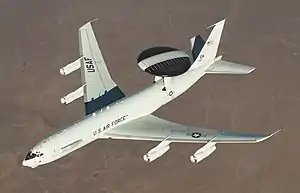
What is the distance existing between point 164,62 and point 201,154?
7926 mm

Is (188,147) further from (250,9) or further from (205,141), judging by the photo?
(250,9)

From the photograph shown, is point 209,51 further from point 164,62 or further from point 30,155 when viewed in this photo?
point 30,155

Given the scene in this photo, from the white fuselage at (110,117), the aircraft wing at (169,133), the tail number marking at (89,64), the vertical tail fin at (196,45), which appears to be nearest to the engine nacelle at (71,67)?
the tail number marking at (89,64)

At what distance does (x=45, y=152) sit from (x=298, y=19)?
102 feet

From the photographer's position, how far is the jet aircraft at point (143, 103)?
55188mm

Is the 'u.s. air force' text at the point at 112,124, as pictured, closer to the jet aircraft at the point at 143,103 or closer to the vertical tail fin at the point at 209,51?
the jet aircraft at the point at 143,103

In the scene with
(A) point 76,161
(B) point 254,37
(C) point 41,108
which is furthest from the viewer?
(B) point 254,37

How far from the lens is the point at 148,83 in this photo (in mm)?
64750

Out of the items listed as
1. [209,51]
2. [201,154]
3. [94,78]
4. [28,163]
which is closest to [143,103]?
[94,78]

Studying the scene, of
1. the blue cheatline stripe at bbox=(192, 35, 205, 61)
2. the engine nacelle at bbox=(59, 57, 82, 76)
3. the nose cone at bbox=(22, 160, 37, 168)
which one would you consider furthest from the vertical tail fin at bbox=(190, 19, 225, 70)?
the nose cone at bbox=(22, 160, 37, 168)

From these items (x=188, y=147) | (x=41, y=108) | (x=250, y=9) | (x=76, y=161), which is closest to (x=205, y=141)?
(x=188, y=147)

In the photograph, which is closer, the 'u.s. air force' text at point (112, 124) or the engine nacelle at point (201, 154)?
the engine nacelle at point (201, 154)

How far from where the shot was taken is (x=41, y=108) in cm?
6241

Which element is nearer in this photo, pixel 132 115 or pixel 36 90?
pixel 132 115
